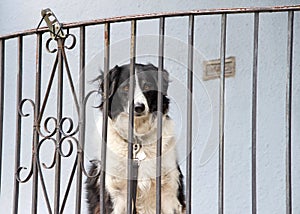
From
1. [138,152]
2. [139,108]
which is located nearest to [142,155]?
[138,152]

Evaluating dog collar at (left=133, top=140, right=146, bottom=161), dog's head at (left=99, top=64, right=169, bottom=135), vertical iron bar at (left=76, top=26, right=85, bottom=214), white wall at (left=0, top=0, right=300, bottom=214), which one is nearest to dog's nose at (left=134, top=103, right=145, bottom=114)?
dog's head at (left=99, top=64, right=169, bottom=135)

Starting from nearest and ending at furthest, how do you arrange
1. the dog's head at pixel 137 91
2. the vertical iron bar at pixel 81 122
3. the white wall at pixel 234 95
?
the vertical iron bar at pixel 81 122 < the dog's head at pixel 137 91 < the white wall at pixel 234 95

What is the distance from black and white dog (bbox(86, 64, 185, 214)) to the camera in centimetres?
346

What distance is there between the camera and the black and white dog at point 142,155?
3.46 meters

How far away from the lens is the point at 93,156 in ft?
11.9

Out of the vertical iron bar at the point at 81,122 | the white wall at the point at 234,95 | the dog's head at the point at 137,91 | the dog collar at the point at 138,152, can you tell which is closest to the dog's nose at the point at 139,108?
the dog's head at the point at 137,91

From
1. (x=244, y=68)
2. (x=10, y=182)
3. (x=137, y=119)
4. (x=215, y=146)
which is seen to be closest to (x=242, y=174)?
(x=215, y=146)

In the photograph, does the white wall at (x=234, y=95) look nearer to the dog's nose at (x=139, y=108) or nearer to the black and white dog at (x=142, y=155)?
the black and white dog at (x=142, y=155)

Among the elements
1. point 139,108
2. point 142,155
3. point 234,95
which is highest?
point 234,95

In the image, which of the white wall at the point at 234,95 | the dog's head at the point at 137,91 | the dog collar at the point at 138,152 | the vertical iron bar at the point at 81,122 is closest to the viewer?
the vertical iron bar at the point at 81,122

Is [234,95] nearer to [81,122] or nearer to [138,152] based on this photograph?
[138,152]

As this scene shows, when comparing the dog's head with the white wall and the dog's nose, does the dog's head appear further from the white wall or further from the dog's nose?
the white wall

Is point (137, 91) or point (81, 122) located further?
point (137, 91)

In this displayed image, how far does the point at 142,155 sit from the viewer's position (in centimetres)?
343
